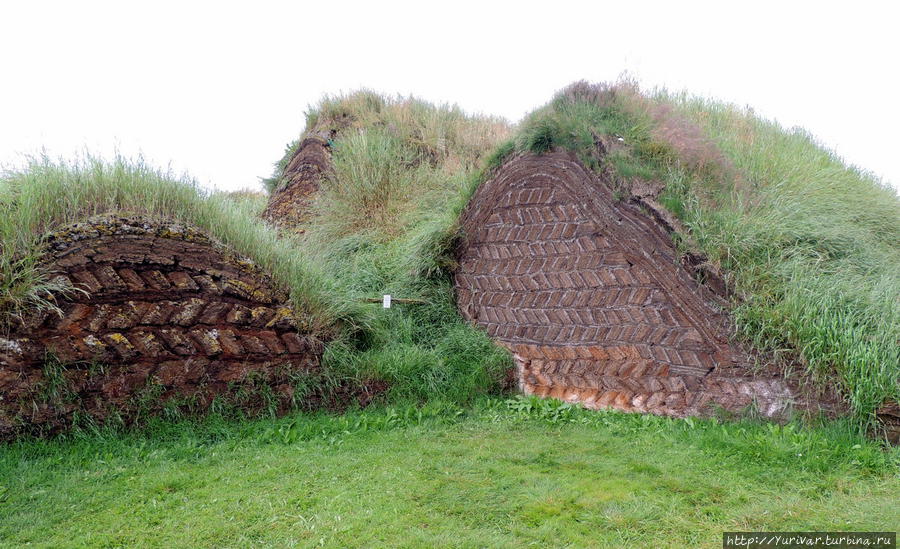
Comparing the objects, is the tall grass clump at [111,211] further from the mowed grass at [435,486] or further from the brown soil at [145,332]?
the mowed grass at [435,486]

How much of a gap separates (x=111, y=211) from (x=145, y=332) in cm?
106

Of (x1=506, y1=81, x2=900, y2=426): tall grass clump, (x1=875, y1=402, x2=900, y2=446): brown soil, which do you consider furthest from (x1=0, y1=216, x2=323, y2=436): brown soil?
(x1=875, y1=402, x2=900, y2=446): brown soil

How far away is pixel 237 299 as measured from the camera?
490 cm

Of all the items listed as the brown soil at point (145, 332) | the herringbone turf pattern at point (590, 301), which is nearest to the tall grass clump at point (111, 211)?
the brown soil at point (145, 332)

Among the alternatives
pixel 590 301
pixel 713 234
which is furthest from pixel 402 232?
pixel 713 234

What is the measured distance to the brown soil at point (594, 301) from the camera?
4.59 m

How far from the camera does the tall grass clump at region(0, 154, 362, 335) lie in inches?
155

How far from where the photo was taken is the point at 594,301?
17.8 ft

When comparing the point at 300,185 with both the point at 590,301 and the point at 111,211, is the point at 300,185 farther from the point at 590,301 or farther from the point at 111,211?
the point at 590,301

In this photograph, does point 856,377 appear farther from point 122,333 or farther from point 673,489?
point 122,333

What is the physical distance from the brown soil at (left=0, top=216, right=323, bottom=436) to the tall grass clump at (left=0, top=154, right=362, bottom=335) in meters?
0.16

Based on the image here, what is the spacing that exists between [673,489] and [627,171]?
113 inches

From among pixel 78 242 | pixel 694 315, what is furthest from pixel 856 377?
pixel 78 242

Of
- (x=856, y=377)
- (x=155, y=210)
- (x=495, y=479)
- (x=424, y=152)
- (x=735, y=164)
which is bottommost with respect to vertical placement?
(x=495, y=479)
